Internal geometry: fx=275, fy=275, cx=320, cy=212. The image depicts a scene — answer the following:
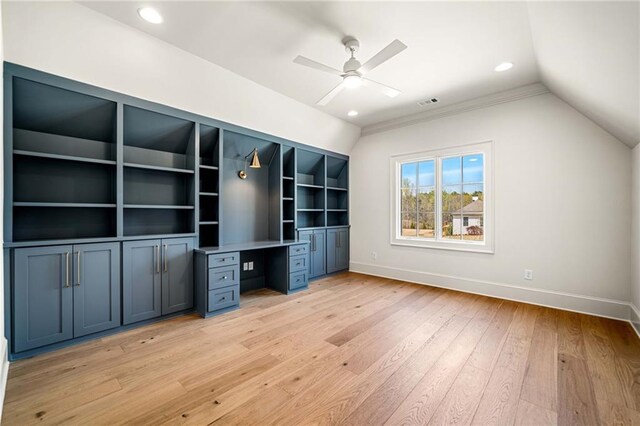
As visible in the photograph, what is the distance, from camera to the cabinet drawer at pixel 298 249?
4188 millimetres

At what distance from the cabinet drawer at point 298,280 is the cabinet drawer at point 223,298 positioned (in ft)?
3.01

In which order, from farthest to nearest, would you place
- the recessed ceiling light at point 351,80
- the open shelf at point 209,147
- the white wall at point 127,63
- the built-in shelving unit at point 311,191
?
the built-in shelving unit at point 311,191 < the open shelf at point 209,147 < the recessed ceiling light at point 351,80 < the white wall at point 127,63

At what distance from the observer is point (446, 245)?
441 centimetres

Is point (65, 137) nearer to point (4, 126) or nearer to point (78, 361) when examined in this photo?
point (4, 126)

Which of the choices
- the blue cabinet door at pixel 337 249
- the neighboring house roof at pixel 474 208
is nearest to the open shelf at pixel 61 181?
the blue cabinet door at pixel 337 249

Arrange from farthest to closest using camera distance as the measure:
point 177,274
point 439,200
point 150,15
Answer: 1. point 439,200
2. point 177,274
3. point 150,15

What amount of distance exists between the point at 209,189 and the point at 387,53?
9.22ft

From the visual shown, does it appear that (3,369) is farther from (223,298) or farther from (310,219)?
(310,219)

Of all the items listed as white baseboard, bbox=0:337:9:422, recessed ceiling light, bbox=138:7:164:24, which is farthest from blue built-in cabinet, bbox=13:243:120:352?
recessed ceiling light, bbox=138:7:164:24

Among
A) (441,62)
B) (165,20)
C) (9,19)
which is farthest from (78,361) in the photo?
(441,62)

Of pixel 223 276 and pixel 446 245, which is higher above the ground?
pixel 446 245

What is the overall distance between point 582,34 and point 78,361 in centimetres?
455

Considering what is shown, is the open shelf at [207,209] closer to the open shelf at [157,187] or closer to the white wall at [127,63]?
the open shelf at [157,187]

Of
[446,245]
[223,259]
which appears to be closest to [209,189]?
[223,259]
